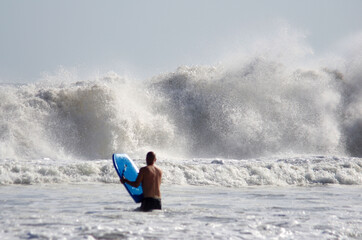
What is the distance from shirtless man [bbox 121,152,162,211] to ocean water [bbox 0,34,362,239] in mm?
172

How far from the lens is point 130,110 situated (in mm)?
17781

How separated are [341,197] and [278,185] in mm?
2578

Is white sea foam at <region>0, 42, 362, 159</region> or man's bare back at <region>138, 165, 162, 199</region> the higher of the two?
white sea foam at <region>0, 42, 362, 159</region>

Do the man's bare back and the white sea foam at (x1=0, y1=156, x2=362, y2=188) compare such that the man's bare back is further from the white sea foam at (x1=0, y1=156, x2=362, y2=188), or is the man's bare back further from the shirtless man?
the white sea foam at (x1=0, y1=156, x2=362, y2=188)

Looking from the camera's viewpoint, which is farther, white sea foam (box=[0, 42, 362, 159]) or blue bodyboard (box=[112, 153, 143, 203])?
white sea foam (box=[0, 42, 362, 159])

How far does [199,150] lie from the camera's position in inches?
729

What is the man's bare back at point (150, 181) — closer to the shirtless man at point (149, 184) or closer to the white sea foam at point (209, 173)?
the shirtless man at point (149, 184)

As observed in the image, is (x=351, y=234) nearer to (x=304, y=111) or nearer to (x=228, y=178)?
(x=228, y=178)

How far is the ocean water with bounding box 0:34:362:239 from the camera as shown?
568 cm

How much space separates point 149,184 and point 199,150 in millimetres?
12306

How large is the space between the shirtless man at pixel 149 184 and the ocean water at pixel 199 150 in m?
0.17

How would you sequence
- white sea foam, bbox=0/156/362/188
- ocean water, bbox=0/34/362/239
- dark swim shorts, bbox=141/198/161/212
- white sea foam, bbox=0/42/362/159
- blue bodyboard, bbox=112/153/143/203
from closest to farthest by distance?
ocean water, bbox=0/34/362/239 < dark swim shorts, bbox=141/198/161/212 < blue bodyboard, bbox=112/153/143/203 < white sea foam, bbox=0/156/362/188 < white sea foam, bbox=0/42/362/159

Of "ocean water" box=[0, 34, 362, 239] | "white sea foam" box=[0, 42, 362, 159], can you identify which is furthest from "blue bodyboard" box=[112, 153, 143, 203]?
"white sea foam" box=[0, 42, 362, 159]

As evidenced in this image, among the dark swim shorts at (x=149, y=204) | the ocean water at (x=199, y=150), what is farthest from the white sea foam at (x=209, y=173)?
the dark swim shorts at (x=149, y=204)
